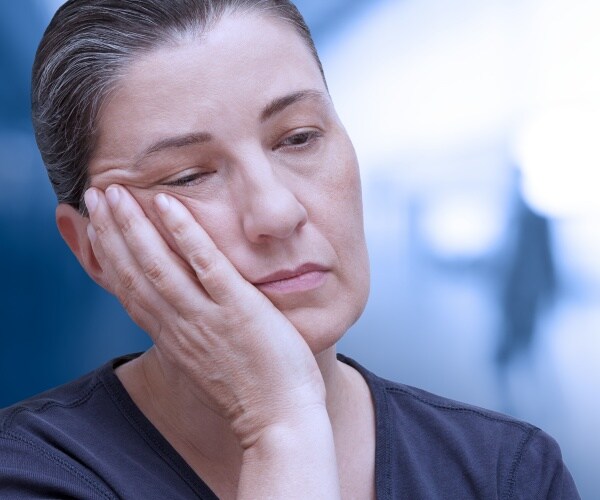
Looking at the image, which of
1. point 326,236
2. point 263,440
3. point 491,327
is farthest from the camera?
point 491,327

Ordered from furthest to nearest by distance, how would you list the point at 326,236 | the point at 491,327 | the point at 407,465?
the point at 491,327 < the point at 407,465 < the point at 326,236

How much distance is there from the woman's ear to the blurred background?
481 millimetres

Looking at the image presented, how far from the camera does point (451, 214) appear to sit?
2.26 m

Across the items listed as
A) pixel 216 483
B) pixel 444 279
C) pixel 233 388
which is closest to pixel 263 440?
pixel 233 388

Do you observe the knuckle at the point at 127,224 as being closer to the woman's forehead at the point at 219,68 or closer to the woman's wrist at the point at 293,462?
the woman's forehead at the point at 219,68

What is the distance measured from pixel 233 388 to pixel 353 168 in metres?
0.40

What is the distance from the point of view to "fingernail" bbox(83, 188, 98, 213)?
5.22ft

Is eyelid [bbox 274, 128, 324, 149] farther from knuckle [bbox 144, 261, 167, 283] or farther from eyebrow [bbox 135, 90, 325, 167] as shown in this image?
knuckle [bbox 144, 261, 167, 283]

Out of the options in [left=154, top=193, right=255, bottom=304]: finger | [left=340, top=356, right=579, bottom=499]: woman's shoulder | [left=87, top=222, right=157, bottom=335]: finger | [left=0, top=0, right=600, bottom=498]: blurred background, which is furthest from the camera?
[left=0, top=0, right=600, bottom=498]: blurred background

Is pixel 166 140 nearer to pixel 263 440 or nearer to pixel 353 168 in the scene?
pixel 353 168

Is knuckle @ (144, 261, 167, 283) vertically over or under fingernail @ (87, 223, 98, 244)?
under

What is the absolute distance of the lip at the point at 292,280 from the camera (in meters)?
1.49

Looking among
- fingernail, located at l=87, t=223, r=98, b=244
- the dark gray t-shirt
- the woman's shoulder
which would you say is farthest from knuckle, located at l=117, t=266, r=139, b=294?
the woman's shoulder

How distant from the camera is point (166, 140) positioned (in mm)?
1502
